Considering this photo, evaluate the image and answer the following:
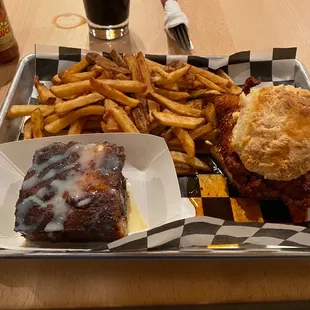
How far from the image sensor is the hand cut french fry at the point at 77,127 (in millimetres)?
1533

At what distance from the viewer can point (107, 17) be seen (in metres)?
2.12

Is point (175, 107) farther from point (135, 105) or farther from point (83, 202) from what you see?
point (83, 202)

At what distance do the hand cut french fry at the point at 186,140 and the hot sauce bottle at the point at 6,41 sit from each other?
0.97m

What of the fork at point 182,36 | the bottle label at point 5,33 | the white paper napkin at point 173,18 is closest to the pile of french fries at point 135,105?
the bottle label at point 5,33

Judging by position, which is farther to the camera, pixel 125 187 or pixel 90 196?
pixel 125 187

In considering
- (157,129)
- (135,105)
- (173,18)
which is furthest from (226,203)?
(173,18)

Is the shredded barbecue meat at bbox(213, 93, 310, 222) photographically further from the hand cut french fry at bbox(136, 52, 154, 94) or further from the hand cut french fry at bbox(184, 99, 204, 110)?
the hand cut french fry at bbox(136, 52, 154, 94)

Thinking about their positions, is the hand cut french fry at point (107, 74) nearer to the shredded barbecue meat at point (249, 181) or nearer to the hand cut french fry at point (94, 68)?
the hand cut french fry at point (94, 68)

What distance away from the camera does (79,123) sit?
5.12 ft

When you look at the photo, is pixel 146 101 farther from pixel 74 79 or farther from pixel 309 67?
pixel 309 67

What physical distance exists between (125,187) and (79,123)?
1.12 feet

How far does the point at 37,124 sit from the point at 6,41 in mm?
653

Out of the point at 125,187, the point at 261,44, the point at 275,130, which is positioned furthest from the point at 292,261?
the point at 261,44

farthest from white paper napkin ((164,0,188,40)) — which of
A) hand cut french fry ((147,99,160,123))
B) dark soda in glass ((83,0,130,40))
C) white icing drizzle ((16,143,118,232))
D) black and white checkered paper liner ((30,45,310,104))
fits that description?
white icing drizzle ((16,143,118,232))
